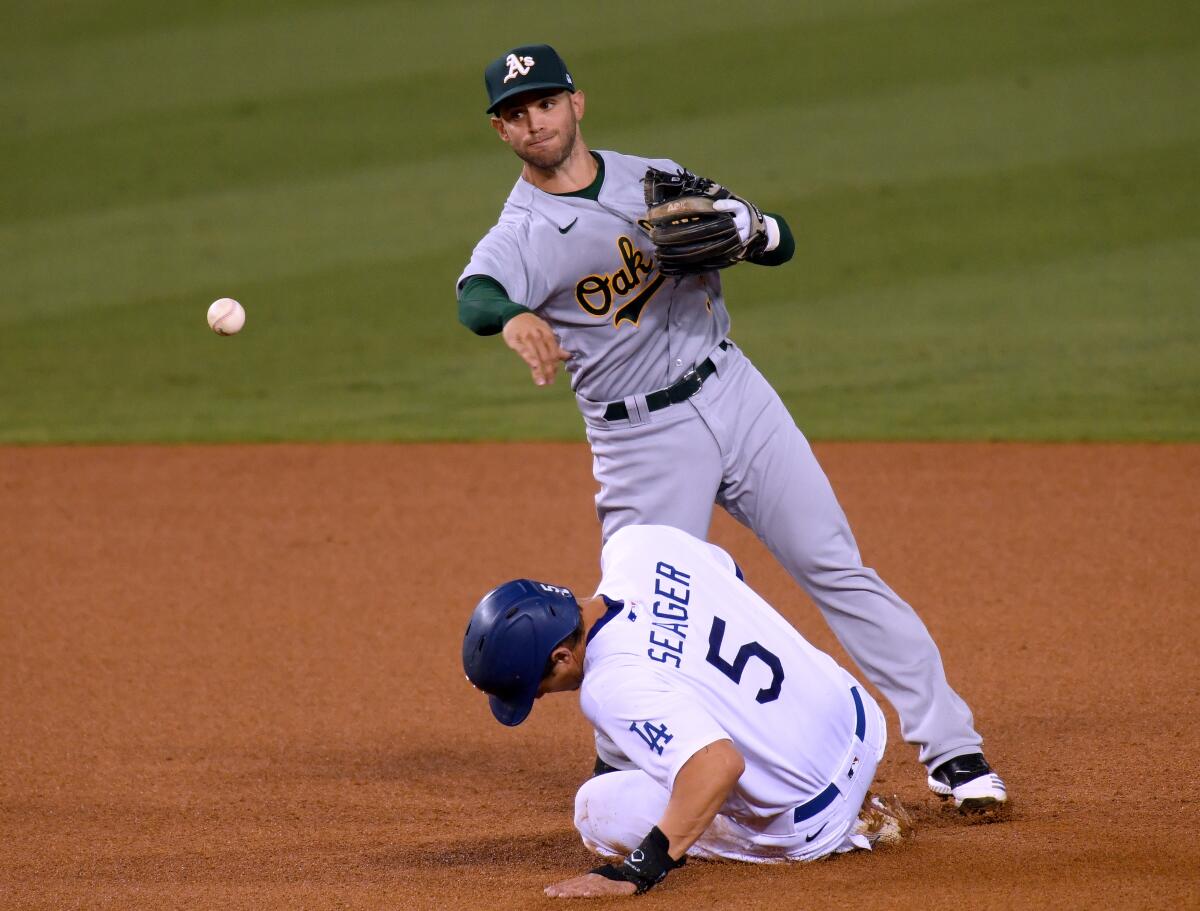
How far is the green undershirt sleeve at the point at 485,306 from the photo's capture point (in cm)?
389

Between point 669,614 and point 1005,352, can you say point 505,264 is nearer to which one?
point 669,614

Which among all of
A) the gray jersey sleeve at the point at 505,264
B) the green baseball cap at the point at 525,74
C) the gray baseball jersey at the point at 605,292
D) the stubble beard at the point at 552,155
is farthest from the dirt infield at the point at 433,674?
the green baseball cap at the point at 525,74

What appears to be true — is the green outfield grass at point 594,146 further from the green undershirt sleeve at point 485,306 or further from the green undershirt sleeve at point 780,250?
the green undershirt sleeve at point 485,306

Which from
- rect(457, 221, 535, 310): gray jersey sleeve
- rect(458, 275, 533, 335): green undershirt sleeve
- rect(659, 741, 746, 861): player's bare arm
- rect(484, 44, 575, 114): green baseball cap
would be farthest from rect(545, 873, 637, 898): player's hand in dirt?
rect(484, 44, 575, 114): green baseball cap

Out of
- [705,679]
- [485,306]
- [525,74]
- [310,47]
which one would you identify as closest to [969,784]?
[705,679]

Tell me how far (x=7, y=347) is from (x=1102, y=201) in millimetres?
8744

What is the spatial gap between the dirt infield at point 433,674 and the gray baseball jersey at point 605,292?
1.37 meters

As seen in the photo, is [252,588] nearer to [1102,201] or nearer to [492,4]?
[1102,201]

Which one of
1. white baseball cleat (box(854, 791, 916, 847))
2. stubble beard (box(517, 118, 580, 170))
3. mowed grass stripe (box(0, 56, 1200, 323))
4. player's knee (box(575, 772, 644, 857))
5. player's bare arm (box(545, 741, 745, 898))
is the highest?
mowed grass stripe (box(0, 56, 1200, 323))

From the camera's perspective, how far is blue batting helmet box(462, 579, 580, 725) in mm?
3486

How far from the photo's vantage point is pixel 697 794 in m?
3.37

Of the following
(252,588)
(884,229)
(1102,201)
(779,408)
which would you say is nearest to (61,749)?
(252,588)

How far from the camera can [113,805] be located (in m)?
4.70

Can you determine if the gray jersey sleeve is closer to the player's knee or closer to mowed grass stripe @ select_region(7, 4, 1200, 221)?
the player's knee
